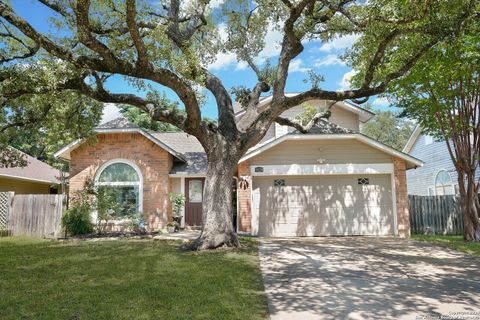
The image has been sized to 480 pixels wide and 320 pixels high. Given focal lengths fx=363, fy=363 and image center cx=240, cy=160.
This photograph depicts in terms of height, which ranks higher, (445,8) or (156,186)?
(445,8)

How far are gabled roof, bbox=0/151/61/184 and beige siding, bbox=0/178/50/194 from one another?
677 millimetres

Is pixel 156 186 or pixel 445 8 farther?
pixel 156 186

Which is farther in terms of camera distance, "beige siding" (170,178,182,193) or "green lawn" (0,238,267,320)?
"beige siding" (170,178,182,193)

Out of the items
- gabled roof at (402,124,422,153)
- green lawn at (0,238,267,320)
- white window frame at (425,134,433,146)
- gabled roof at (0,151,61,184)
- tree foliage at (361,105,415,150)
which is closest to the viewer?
green lawn at (0,238,267,320)

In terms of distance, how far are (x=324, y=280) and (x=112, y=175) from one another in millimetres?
12144

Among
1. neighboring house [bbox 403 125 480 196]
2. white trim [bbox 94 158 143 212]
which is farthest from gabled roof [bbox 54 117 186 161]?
neighboring house [bbox 403 125 480 196]

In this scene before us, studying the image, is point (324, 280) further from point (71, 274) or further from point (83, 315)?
point (71, 274)

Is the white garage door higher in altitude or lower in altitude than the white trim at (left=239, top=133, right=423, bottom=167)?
lower

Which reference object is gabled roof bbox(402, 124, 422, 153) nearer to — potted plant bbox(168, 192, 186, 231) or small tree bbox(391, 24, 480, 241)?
small tree bbox(391, 24, 480, 241)

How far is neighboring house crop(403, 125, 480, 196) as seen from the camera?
21.5 m

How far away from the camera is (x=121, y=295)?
564cm

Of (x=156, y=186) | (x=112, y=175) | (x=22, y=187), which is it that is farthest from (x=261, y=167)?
(x=22, y=187)

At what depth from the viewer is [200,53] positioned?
13.2m

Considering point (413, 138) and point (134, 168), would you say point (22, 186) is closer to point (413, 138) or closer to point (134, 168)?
point (134, 168)
